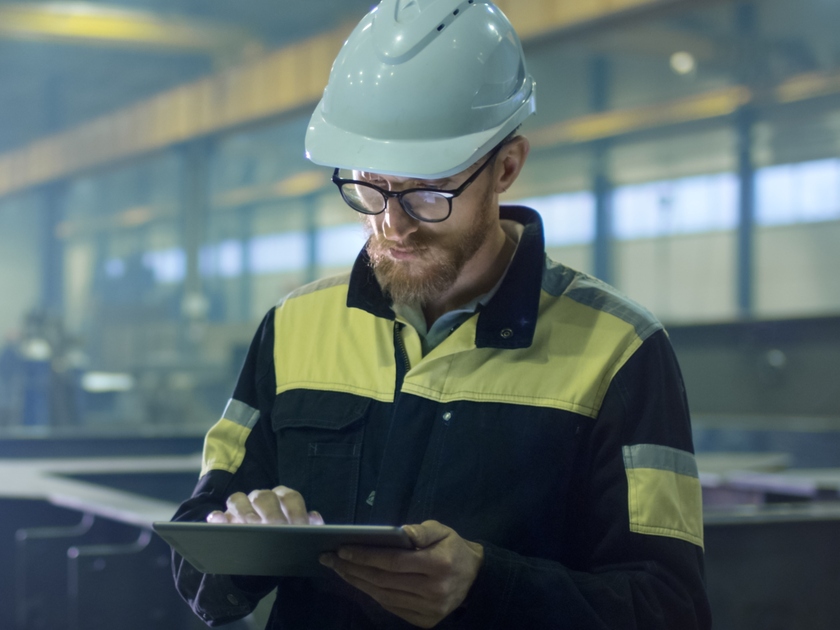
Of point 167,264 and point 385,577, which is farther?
point 167,264

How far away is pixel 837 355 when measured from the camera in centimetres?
486

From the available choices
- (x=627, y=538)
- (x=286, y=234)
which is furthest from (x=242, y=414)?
(x=286, y=234)

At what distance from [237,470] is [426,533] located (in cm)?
41

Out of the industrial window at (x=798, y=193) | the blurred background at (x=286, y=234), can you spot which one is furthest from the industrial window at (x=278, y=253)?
the industrial window at (x=798, y=193)

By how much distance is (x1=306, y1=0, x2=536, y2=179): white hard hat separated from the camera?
1.25m

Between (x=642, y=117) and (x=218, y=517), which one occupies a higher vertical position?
(x=642, y=117)

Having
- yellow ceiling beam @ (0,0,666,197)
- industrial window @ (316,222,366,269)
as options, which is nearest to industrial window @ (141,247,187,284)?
yellow ceiling beam @ (0,0,666,197)

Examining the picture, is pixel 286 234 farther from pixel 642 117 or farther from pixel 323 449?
pixel 323 449

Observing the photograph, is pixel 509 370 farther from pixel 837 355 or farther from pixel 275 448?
pixel 837 355

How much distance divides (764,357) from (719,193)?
3.31 ft

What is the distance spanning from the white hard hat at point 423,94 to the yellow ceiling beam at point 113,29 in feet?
24.2

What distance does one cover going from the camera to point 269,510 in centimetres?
111

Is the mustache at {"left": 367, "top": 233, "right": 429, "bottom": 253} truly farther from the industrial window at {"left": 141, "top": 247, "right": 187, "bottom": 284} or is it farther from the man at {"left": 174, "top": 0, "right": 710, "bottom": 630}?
the industrial window at {"left": 141, "top": 247, "right": 187, "bottom": 284}

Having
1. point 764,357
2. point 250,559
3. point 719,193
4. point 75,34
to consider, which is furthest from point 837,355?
point 75,34
